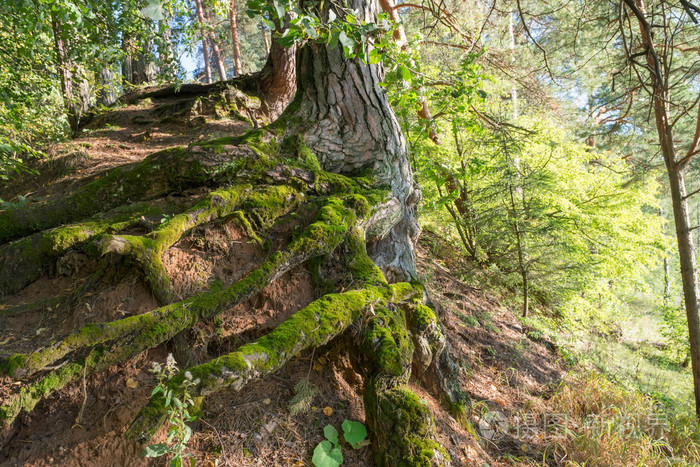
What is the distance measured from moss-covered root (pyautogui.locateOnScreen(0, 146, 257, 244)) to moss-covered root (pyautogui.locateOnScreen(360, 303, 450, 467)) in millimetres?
1944

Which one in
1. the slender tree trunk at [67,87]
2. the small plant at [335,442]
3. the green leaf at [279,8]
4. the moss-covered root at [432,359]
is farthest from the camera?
Result: the slender tree trunk at [67,87]

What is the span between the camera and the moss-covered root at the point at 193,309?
173cm

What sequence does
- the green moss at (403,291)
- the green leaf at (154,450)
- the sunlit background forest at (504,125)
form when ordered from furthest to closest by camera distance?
the sunlit background forest at (504,125) < the green moss at (403,291) < the green leaf at (154,450)

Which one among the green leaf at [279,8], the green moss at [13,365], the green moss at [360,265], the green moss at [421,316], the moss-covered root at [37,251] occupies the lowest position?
the green moss at [421,316]

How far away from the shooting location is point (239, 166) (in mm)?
3189

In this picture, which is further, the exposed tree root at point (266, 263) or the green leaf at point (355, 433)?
the green leaf at point (355, 433)

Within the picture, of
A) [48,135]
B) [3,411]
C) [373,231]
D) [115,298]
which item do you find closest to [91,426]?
[3,411]

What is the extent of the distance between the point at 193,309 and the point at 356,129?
2.55 metres

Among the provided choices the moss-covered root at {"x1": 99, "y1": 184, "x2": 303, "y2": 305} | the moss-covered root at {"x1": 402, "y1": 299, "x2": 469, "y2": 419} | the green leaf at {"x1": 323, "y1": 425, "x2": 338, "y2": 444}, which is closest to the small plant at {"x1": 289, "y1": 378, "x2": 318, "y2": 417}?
the green leaf at {"x1": 323, "y1": 425, "x2": 338, "y2": 444}

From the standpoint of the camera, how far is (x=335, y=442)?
2.11m

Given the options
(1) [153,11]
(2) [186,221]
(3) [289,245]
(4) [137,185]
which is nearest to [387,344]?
(3) [289,245]

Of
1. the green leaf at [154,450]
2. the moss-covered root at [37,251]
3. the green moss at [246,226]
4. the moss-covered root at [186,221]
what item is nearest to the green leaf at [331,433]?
the green leaf at [154,450]

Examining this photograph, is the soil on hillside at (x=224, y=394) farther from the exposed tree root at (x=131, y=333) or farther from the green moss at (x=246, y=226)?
the exposed tree root at (x=131, y=333)

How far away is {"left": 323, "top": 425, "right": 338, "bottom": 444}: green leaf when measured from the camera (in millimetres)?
2117
